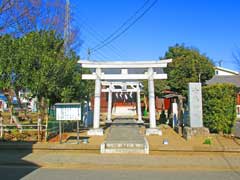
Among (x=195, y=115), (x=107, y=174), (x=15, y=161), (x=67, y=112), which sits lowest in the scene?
(x=107, y=174)

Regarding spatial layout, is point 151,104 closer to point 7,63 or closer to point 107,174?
point 7,63

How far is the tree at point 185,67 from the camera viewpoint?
33.0 m

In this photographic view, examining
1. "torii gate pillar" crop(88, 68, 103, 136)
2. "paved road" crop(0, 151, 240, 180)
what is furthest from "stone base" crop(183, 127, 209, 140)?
"torii gate pillar" crop(88, 68, 103, 136)

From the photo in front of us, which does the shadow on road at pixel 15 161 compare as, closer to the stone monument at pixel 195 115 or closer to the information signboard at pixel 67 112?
the information signboard at pixel 67 112

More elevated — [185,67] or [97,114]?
[185,67]

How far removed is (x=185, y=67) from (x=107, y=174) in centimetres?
2605

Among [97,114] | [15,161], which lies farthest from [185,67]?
[15,161]

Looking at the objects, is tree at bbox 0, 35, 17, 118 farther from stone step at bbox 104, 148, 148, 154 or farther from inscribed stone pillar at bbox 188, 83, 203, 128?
inscribed stone pillar at bbox 188, 83, 203, 128

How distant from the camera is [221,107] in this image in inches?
698

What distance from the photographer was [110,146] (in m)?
13.4

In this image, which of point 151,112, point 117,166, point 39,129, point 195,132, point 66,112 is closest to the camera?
point 117,166

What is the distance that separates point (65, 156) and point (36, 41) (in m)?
6.82

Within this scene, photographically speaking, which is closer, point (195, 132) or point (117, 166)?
point (117, 166)

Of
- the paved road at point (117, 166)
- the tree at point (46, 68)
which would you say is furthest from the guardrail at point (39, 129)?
the paved road at point (117, 166)
